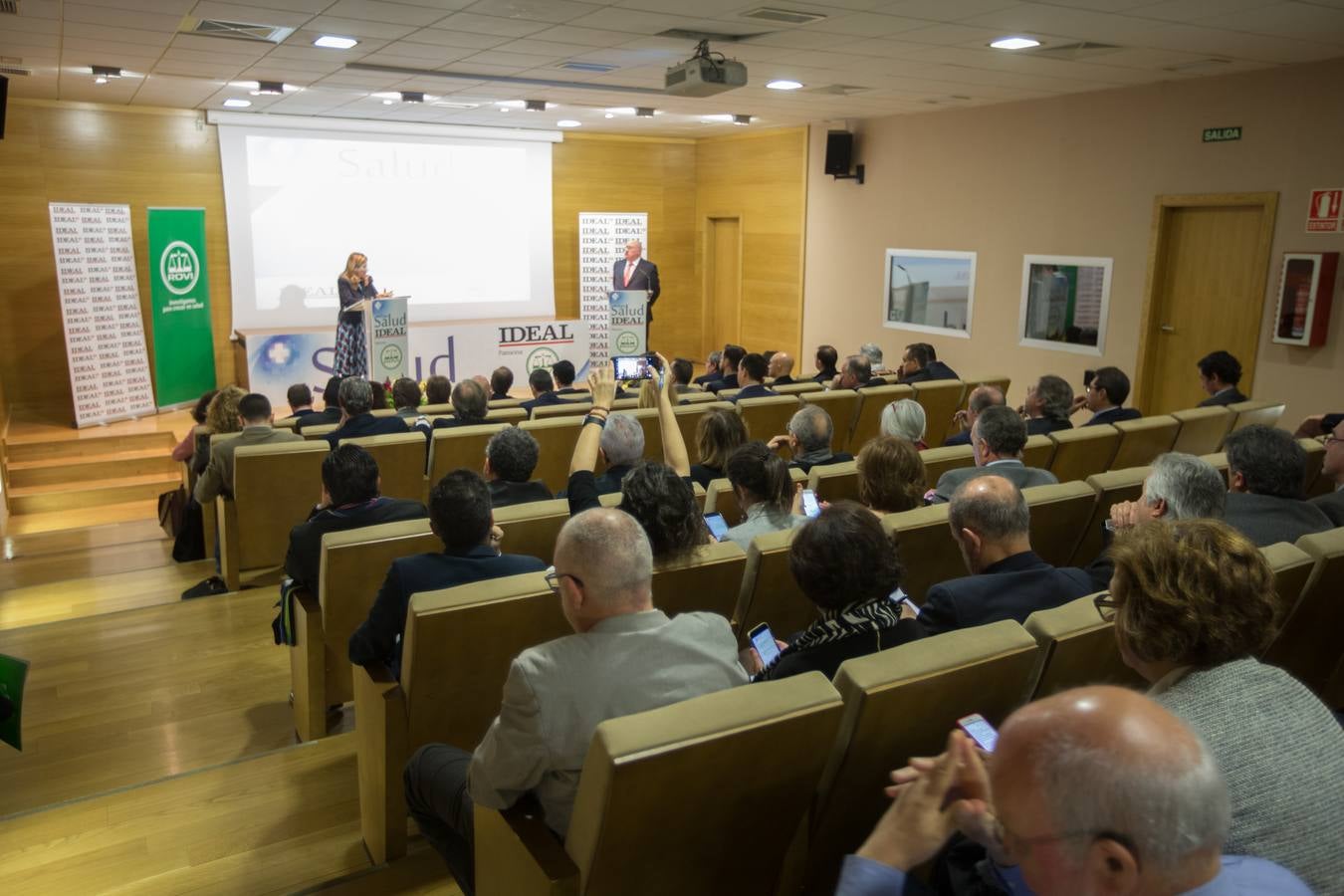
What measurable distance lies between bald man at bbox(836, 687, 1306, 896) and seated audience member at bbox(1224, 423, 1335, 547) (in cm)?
235

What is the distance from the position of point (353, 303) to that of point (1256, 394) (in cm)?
824

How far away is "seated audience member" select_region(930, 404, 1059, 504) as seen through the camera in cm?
368

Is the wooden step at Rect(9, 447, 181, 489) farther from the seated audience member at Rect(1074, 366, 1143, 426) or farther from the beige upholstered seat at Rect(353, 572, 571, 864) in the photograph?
the seated audience member at Rect(1074, 366, 1143, 426)

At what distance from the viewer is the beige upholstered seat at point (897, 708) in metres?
1.70

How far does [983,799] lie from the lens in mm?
1199

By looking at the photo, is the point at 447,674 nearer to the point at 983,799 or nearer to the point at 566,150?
the point at 983,799

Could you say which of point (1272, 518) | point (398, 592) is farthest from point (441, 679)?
point (1272, 518)

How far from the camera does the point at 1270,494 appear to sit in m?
3.13

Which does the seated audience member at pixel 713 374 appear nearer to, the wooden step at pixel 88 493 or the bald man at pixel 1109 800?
the wooden step at pixel 88 493

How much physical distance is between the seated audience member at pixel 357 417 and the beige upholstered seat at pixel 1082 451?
11.6 feet

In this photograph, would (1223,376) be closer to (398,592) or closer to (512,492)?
(512,492)

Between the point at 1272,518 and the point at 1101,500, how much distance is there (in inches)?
21.9

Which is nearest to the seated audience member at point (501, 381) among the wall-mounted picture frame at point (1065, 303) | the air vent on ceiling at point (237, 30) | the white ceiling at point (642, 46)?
the white ceiling at point (642, 46)

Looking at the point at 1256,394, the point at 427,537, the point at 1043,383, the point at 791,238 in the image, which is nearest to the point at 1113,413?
the point at 1043,383
